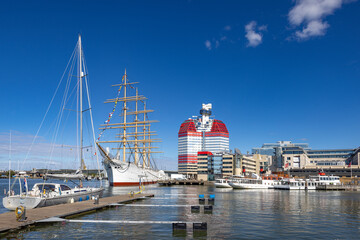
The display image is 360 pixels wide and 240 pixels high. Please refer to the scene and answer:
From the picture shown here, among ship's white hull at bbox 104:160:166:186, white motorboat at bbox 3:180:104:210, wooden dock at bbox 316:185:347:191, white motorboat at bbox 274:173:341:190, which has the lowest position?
wooden dock at bbox 316:185:347:191

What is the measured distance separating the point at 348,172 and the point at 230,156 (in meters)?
59.5

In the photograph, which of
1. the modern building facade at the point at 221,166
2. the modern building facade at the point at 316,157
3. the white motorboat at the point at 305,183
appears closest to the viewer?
the white motorboat at the point at 305,183

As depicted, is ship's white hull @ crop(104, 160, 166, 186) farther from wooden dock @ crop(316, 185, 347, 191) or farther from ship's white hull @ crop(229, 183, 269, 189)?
wooden dock @ crop(316, 185, 347, 191)

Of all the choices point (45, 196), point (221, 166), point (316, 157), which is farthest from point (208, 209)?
point (316, 157)

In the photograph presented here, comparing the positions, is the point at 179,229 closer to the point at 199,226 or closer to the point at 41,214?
the point at 199,226

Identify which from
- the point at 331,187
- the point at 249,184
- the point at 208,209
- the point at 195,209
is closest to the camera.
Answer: the point at 208,209

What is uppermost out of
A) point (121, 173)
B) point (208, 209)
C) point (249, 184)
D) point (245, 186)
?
point (208, 209)

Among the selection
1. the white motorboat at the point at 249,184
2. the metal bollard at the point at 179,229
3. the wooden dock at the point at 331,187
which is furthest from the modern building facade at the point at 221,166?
the metal bollard at the point at 179,229

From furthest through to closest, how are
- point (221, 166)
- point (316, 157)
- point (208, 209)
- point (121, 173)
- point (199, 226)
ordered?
point (316, 157), point (221, 166), point (121, 173), point (208, 209), point (199, 226)

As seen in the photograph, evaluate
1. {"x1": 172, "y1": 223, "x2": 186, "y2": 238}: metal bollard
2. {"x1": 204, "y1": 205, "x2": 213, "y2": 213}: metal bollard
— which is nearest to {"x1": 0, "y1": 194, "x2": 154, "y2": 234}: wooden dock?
{"x1": 172, "y1": 223, "x2": 186, "y2": 238}: metal bollard

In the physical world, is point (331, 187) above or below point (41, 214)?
below

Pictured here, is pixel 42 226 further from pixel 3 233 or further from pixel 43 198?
pixel 43 198

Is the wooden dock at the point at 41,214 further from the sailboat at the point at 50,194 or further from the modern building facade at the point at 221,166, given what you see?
the modern building facade at the point at 221,166

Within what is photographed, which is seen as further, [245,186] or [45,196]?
[245,186]
